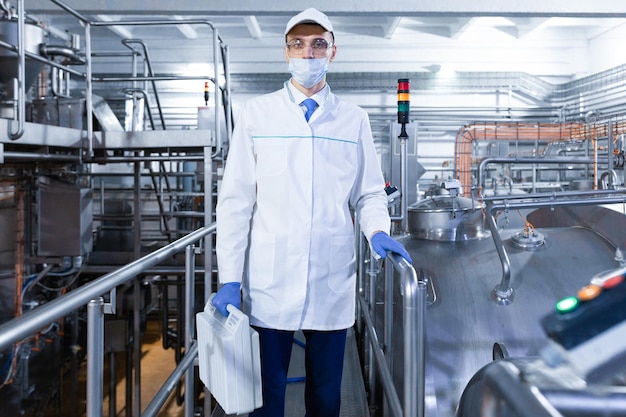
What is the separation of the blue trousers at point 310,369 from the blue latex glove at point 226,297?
123mm

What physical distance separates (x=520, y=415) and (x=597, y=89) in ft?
24.0

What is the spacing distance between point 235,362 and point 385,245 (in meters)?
0.41

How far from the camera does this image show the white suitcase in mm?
1128

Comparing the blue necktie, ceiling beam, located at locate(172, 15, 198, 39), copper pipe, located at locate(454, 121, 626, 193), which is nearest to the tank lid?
the blue necktie

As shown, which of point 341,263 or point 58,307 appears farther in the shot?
point 341,263

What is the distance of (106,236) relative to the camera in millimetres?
5609

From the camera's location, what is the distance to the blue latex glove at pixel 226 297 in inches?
47.7

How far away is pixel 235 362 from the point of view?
3.70 ft

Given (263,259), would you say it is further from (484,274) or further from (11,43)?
(11,43)

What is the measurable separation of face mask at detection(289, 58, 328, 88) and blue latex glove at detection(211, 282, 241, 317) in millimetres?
530

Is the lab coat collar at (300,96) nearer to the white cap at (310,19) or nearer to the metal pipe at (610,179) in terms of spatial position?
the white cap at (310,19)

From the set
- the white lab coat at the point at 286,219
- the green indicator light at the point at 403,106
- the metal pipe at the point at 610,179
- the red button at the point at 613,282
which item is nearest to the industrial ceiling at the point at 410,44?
the metal pipe at the point at 610,179

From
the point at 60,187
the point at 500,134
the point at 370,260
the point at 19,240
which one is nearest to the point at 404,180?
the point at 370,260

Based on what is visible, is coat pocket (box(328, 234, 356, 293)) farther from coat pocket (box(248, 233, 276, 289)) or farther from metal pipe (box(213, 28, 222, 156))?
metal pipe (box(213, 28, 222, 156))
